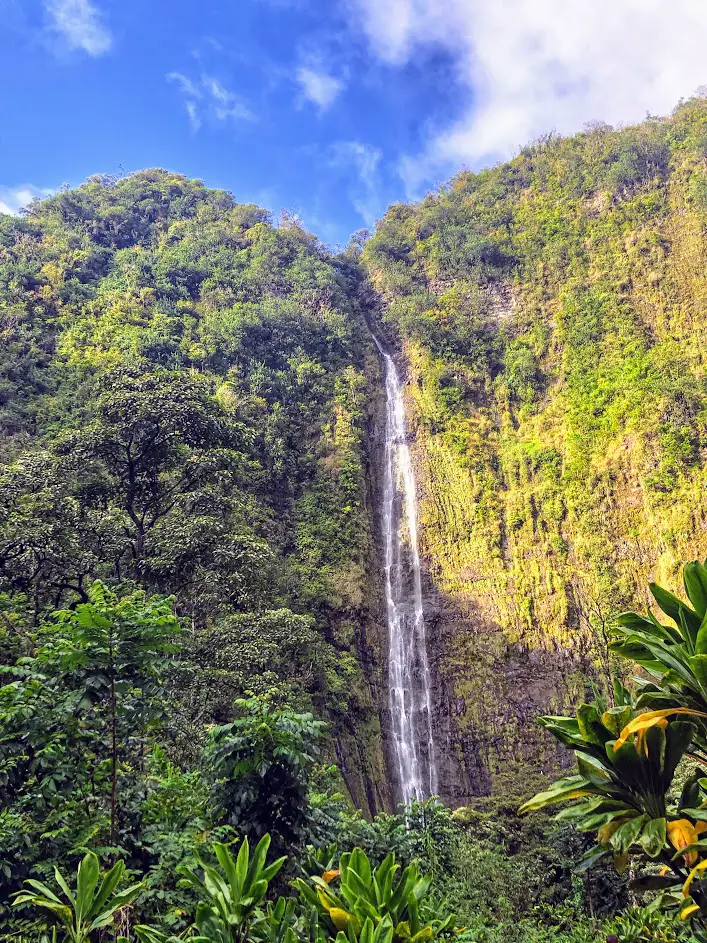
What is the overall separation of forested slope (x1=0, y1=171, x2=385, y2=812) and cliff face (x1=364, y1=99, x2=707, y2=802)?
118 inches

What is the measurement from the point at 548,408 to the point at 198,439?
1456 centimetres

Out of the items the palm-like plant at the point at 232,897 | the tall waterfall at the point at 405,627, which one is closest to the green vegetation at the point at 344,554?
the palm-like plant at the point at 232,897

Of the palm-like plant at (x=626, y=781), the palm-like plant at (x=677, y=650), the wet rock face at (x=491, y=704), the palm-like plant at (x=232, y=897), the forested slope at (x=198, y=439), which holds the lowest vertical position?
the wet rock face at (x=491, y=704)

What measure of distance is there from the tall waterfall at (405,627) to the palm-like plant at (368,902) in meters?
12.9

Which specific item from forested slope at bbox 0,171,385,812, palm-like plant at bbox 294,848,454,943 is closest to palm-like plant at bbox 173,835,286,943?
palm-like plant at bbox 294,848,454,943

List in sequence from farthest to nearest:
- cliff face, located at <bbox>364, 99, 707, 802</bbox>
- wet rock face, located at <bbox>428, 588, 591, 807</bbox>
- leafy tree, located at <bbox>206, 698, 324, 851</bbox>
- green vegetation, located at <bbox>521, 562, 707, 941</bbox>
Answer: cliff face, located at <bbox>364, 99, 707, 802</bbox> → wet rock face, located at <bbox>428, 588, 591, 807</bbox> → leafy tree, located at <bbox>206, 698, 324, 851</bbox> → green vegetation, located at <bbox>521, 562, 707, 941</bbox>

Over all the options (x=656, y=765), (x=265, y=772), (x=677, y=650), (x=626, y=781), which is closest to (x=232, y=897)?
(x=265, y=772)

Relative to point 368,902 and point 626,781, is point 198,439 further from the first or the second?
point 626,781

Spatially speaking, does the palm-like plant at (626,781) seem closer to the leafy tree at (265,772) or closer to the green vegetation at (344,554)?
the green vegetation at (344,554)

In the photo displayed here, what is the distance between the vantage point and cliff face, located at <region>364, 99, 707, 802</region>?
17844 millimetres

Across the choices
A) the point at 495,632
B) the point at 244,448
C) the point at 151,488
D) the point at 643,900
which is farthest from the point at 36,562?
the point at 495,632

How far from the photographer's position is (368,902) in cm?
347

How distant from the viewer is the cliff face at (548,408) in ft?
58.5

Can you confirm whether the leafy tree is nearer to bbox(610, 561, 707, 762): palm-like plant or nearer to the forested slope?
the forested slope
